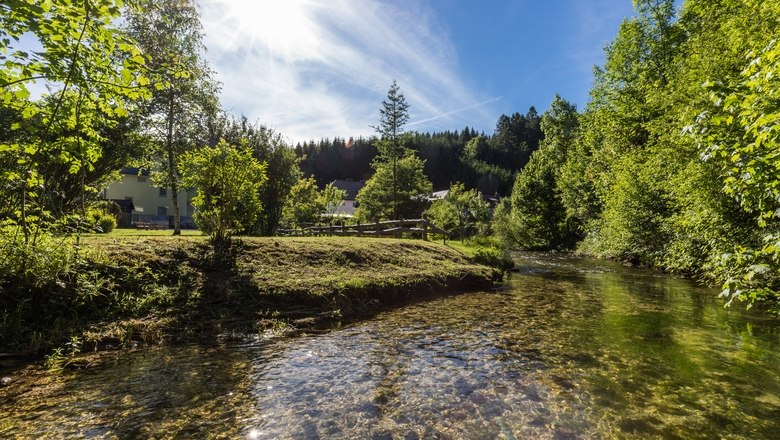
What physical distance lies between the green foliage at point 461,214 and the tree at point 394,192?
8.85ft

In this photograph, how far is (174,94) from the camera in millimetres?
23312

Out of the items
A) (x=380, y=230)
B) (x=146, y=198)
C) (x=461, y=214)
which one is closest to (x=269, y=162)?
(x=380, y=230)

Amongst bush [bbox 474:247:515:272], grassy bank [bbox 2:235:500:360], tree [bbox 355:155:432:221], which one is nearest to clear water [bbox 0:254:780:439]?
grassy bank [bbox 2:235:500:360]

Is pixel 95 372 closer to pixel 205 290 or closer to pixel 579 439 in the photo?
pixel 205 290

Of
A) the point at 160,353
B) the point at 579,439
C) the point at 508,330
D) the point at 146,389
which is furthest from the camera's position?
the point at 508,330

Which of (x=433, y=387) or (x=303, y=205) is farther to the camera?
(x=303, y=205)

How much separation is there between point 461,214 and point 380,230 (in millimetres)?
28590

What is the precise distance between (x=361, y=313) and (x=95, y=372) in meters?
5.80

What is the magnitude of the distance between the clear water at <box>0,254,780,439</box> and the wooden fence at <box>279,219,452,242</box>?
12598mm

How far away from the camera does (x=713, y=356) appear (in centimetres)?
719

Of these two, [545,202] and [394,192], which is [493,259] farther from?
[545,202]

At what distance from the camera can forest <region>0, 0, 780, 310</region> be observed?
565 cm

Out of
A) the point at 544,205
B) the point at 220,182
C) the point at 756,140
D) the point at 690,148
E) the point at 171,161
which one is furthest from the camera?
→ the point at 544,205

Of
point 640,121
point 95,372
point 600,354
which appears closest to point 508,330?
point 600,354
